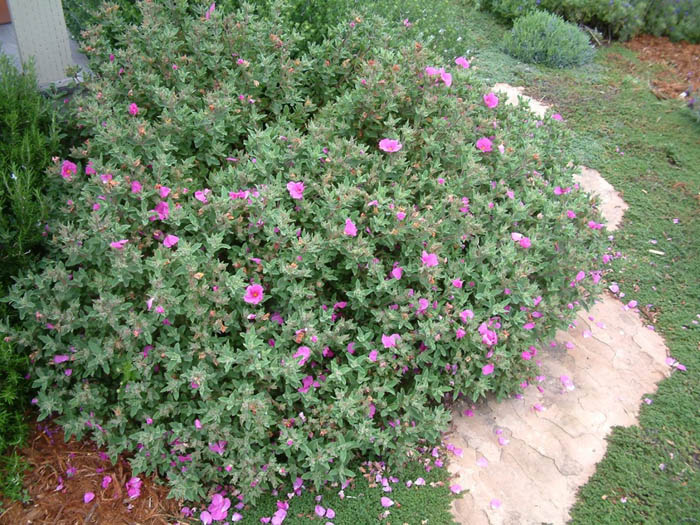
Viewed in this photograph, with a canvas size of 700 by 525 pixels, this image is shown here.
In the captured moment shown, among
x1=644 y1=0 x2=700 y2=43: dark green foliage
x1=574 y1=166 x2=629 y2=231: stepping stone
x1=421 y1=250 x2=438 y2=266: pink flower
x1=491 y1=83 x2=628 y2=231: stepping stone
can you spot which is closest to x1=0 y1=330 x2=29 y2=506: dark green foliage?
x1=421 y1=250 x2=438 y2=266: pink flower

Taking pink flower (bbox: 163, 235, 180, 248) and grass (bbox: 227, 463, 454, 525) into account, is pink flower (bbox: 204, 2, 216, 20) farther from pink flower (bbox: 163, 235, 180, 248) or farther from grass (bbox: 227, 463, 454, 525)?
grass (bbox: 227, 463, 454, 525)

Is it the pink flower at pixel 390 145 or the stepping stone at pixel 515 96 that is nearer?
the pink flower at pixel 390 145

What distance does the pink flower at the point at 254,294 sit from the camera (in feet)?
8.66

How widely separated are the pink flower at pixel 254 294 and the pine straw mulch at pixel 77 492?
3.27 ft

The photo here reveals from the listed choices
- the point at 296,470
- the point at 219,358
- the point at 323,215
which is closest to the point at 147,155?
the point at 323,215

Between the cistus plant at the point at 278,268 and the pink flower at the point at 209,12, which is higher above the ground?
the pink flower at the point at 209,12

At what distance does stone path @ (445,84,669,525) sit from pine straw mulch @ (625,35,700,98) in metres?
3.84

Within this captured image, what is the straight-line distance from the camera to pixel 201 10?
364 cm

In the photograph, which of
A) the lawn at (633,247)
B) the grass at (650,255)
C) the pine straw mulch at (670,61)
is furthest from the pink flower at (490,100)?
the pine straw mulch at (670,61)

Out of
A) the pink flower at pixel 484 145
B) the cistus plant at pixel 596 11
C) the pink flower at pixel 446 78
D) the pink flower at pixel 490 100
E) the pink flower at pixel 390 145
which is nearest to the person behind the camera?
the pink flower at pixel 390 145

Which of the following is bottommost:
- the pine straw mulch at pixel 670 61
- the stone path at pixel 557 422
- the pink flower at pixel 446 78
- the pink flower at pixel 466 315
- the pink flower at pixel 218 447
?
the stone path at pixel 557 422

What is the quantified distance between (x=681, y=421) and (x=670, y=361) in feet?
1.56

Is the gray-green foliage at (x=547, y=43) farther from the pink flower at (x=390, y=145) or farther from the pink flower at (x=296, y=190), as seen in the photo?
the pink flower at (x=296, y=190)

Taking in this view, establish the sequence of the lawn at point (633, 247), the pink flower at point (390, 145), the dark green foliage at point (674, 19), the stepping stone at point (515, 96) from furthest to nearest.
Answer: the dark green foliage at point (674, 19) → the stepping stone at point (515, 96) → the pink flower at point (390, 145) → the lawn at point (633, 247)
